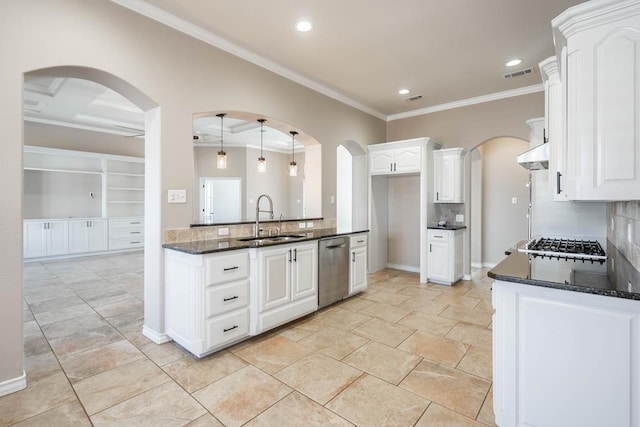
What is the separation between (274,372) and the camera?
233cm

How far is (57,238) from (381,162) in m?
6.85

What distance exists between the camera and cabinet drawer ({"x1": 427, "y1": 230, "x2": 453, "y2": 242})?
475 centimetres

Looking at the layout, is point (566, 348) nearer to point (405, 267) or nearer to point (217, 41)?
point (217, 41)

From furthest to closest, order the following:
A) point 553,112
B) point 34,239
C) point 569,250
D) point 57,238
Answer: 1. point 57,238
2. point 34,239
3. point 569,250
4. point 553,112

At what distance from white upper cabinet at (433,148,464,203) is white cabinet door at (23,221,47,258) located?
7.73 meters

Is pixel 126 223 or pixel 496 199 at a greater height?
pixel 496 199

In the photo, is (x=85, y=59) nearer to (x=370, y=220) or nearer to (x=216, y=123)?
(x=370, y=220)

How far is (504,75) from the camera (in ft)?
13.5

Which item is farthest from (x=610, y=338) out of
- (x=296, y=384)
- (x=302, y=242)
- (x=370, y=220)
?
(x=370, y=220)

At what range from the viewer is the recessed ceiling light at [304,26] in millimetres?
2914

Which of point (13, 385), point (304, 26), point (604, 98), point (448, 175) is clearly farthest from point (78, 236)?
point (604, 98)

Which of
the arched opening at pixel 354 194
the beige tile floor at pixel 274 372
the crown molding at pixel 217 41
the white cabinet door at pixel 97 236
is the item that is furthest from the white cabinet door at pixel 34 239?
the arched opening at pixel 354 194

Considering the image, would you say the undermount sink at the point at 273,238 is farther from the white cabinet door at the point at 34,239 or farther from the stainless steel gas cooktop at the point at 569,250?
the white cabinet door at the point at 34,239

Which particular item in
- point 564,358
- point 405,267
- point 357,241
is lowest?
point 405,267
